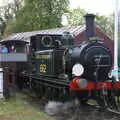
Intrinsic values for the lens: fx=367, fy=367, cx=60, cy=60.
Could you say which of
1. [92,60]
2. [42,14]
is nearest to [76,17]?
[42,14]

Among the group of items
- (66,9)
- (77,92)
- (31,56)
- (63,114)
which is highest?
(66,9)

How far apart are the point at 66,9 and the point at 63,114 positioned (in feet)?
127

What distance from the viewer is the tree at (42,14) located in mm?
45628

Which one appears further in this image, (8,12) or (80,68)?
(8,12)

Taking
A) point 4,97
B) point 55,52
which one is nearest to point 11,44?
point 4,97

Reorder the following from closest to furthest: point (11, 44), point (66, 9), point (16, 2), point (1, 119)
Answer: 1. point (1, 119)
2. point (11, 44)
3. point (66, 9)
4. point (16, 2)

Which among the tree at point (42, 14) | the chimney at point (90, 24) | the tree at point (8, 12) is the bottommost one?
the chimney at point (90, 24)

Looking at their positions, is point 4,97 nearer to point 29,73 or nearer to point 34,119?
point 29,73

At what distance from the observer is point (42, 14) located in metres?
46.4

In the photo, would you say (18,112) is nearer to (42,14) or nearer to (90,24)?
(90,24)

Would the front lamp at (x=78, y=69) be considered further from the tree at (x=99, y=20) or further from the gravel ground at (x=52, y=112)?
the tree at (x=99, y=20)

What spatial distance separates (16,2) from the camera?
205 ft

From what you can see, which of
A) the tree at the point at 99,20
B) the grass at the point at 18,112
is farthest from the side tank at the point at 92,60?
the tree at the point at 99,20

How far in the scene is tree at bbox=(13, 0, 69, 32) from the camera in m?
45.6
